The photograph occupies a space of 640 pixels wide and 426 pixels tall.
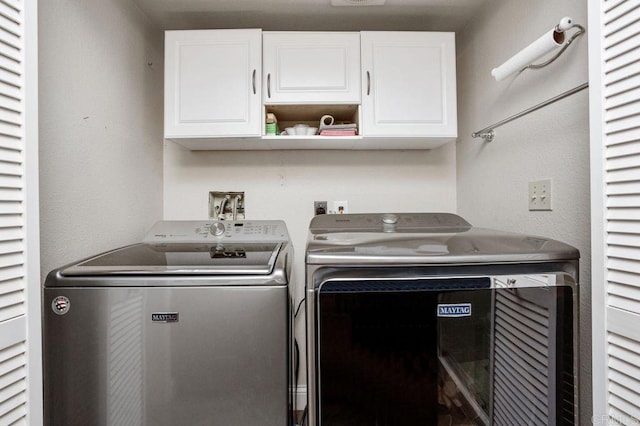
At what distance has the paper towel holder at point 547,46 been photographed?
958mm

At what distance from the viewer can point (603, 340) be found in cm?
79

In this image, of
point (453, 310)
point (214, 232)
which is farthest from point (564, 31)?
point (214, 232)

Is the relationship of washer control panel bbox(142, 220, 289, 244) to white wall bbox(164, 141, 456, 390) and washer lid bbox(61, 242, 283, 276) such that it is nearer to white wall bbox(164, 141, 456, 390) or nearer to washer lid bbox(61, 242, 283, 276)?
washer lid bbox(61, 242, 283, 276)

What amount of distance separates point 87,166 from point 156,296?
0.68 metres

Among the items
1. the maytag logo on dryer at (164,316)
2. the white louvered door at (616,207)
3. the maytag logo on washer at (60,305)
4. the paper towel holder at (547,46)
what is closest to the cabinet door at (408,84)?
the paper towel holder at (547,46)

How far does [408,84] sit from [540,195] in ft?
2.64

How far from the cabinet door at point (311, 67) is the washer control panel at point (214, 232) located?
2.14 ft

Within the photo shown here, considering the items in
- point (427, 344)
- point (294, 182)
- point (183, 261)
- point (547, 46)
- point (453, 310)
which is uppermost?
point (547, 46)

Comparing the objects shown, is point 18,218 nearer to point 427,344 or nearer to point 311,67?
point 427,344

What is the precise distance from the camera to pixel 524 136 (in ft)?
4.24

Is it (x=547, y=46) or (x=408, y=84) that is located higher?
(x=408, y=84)

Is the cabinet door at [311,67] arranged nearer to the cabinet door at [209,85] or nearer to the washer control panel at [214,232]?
the cabinet door at [209,85]

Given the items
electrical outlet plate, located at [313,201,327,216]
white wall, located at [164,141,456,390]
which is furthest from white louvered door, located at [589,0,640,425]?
electrical outlet plate, located at [313,201,327,216]

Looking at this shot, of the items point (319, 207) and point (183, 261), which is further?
point (319, 207)
